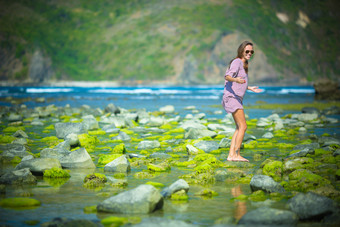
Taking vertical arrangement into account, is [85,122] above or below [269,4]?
Result: below

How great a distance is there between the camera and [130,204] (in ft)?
14.9

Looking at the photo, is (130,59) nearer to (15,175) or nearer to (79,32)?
(79,32)

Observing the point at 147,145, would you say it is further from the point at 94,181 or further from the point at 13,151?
the point at 94,181

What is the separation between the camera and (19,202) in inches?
188

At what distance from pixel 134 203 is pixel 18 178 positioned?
223 centimetres

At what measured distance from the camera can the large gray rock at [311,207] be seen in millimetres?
4312

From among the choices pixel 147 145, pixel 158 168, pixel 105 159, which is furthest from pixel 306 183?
pixel 147 145

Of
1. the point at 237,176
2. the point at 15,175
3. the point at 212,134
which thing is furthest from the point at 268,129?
the point at 15,175

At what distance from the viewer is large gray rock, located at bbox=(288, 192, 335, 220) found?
14.1 feet

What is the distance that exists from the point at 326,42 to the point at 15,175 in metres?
194

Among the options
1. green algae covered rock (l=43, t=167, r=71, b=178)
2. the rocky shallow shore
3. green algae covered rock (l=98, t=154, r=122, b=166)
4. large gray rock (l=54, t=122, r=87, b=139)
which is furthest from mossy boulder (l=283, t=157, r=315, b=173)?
large gray rock (l=54, t=122, r=87, b=139)

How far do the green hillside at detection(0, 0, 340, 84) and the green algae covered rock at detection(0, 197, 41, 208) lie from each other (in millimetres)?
136998

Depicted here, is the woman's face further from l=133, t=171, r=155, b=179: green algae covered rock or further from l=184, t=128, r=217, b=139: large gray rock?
l=184, t=128, r=217, b=139: large gray rock

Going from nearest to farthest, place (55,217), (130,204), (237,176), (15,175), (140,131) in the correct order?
(55,217), (130,204), (15,175), (237,176), (140,131)
